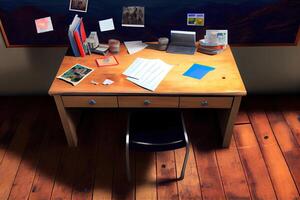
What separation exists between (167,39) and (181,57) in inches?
7.6

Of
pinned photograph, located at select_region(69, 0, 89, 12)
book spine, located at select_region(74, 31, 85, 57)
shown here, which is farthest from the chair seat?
pinned photograph, located at select_region(69, 0, 89, 12)

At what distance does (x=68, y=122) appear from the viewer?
211cm

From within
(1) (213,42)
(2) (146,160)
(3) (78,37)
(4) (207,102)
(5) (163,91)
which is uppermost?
(3) (78,37)


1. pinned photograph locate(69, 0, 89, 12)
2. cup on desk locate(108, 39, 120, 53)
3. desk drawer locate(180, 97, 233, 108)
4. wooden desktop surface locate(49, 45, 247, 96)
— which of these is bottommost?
desk drawer locate(180, 97, 233, 108)

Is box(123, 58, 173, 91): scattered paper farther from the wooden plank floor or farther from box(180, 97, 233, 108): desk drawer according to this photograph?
the wooden plank floor

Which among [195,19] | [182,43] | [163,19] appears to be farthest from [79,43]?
[195,19]

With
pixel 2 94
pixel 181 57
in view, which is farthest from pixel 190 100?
pixel 2 94

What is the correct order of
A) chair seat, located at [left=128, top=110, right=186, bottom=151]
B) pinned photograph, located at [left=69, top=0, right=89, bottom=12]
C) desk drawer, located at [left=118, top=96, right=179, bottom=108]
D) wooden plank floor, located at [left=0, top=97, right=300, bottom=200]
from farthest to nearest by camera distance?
pinned photograph, located at [left=69, top=0, right=89, bottom=12], wooden plank floor, located at [left=0, top=97, right=300, bottom=200], desk drawer, located at [left=118, top=96, right=179, bottom=108], chair seat, located at [left=128, top=110, right=186, bottom=151]

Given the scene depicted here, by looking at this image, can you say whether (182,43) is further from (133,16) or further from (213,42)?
(133,16)

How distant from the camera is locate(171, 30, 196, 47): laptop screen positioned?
7.13ft

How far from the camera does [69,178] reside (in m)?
2.11

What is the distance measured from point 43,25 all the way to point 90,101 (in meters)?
0.82

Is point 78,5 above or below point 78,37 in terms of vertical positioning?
above

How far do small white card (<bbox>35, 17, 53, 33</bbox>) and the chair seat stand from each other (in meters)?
0.97
